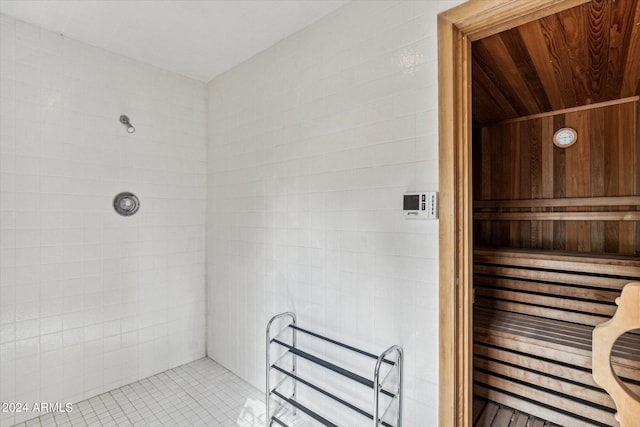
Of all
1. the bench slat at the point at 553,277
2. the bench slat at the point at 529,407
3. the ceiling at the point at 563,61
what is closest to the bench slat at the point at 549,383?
the bench slat at the point at 529,407

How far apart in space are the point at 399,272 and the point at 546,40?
1319mm

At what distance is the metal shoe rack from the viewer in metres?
1.39

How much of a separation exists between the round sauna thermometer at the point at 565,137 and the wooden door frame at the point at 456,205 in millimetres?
1810

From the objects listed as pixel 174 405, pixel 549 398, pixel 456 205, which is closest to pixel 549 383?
pixel 549 398

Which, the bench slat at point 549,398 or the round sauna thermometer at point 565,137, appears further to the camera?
the round sauna thermometer at point 565,137

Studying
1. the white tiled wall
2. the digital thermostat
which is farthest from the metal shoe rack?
the digital thermostat

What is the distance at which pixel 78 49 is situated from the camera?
2.08 meters

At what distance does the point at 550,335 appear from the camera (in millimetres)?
1782

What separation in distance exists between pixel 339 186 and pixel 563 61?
1431mm

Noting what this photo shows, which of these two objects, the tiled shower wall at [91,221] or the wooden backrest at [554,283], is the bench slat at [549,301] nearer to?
the wooden backrest at [554,283]

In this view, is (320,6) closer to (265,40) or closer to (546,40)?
(265,40)

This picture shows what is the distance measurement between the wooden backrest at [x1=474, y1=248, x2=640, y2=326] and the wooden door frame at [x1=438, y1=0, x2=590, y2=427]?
1.13m

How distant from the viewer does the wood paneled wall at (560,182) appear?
2316 millimetres

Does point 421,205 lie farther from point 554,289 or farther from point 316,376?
point 554,289
